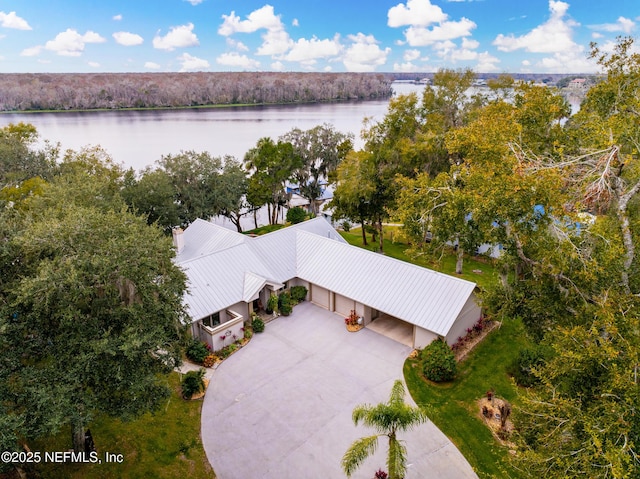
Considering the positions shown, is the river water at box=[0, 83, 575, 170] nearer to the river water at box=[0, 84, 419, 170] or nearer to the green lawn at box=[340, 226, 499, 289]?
the river water at box=[0, 84, 419, 170]

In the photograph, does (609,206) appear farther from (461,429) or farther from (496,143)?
(461,429)

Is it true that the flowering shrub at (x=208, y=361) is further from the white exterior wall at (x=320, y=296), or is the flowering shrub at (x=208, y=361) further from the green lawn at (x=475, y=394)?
the green lawn at (x=475, y=394)

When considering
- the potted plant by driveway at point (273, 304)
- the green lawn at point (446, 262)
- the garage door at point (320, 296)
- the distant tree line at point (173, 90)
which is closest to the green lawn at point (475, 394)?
the green lawn at point (446, 262)

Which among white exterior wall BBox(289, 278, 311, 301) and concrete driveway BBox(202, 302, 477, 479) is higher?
white exterior wall BBox(289, 278, 311, 301)

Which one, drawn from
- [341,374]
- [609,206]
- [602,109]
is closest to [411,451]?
[341,374]

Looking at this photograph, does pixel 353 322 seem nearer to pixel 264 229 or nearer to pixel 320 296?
pixel 320 296

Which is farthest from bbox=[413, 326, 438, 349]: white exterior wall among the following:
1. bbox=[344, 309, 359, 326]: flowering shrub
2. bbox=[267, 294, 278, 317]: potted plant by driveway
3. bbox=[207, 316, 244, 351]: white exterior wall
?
bbox=[207, 316, 244, 351]: white exterior wall

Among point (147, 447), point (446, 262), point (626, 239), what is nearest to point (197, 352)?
point (147, 447)
